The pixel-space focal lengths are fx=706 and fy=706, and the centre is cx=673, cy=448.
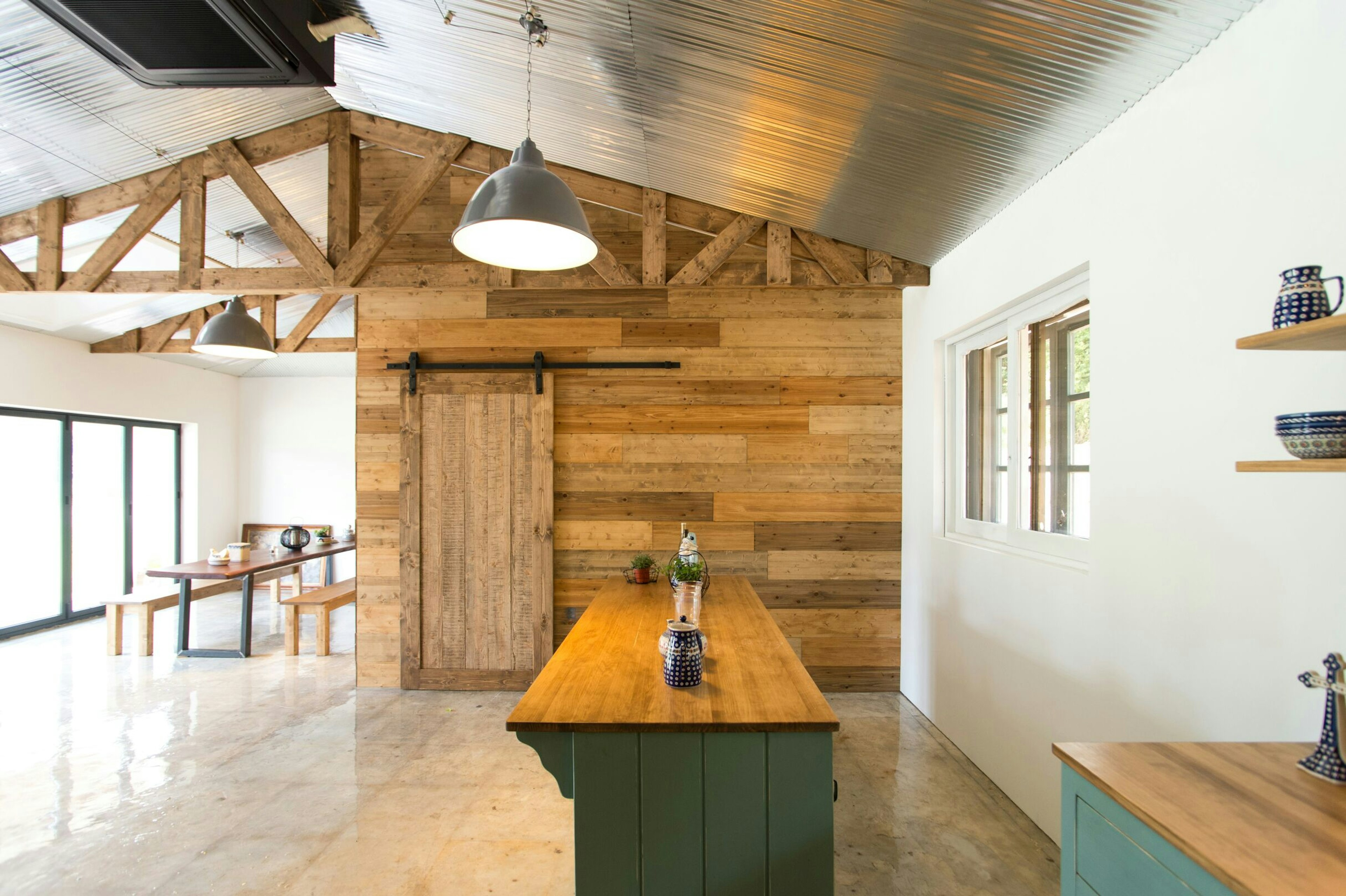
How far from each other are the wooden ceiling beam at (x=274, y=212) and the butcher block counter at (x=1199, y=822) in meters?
4.38

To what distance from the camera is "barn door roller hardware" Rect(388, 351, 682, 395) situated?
468 cm

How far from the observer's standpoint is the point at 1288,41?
175 centimetres

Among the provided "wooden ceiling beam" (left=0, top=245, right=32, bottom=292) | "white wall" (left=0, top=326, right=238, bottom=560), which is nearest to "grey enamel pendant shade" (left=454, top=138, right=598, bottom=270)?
"wooden ceiling beam" (left=0, top=245, right=32, bottom=292)

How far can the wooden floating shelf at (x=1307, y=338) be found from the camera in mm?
1307

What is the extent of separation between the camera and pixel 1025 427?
129 inches

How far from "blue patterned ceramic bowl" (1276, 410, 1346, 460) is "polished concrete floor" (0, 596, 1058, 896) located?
1.87 m

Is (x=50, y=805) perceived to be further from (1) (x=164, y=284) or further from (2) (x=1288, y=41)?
(2) (x=1288, y=41)

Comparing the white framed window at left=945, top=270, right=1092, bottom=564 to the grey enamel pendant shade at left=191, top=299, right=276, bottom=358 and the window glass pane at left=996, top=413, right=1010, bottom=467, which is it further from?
the grey enamel pendant shade at left=191, top=299, right=276, bottom=358

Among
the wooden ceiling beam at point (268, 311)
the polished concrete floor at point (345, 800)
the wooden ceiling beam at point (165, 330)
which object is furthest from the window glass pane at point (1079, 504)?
the wooden ceiling beam at point (268, 311)

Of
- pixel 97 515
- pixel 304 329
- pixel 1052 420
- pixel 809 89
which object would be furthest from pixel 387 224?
pixel 97 515

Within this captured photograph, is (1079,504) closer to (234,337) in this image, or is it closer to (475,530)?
(475,530)

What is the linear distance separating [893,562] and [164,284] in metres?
4.85

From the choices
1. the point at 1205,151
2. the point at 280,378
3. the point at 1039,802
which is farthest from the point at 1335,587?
the point at 280,378

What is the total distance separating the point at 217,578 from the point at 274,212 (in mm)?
2832
